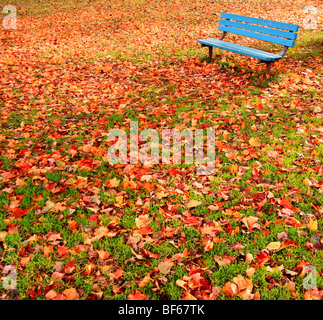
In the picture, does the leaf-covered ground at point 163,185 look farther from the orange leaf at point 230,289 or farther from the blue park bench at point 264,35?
the blue park bench at point 264,35

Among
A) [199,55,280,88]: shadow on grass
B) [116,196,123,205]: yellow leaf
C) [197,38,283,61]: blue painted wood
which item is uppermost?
[197,38,283,61]: blue painted wood

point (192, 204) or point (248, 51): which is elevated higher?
point (248, 51)

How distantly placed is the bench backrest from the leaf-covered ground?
1.77 ft

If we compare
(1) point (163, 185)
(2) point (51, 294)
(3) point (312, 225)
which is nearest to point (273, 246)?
(3) point (312, 225)

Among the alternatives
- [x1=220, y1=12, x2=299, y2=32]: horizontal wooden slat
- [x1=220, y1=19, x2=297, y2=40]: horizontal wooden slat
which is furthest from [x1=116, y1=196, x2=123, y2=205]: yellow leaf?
[x1=220, y1=12, x2=299, y2=32]: horizontal wooden slat

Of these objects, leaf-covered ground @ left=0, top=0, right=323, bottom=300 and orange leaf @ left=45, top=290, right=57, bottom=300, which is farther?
leaf-covered ground @ left=0, top=0, right=323, bottom=300

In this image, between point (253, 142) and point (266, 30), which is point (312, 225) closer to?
point (253, 142)

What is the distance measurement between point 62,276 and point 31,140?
7.79 feet

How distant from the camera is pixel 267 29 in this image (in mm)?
5887

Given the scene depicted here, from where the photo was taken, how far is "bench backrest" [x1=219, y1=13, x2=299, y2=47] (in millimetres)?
5406

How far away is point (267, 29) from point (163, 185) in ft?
14.5

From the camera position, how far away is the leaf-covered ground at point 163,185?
7.39 ft

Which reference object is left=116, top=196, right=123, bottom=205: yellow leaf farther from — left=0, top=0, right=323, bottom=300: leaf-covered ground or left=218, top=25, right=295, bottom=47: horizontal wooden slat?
left=218, top=25, right=295, bottom=47: horizontal wooden slat
